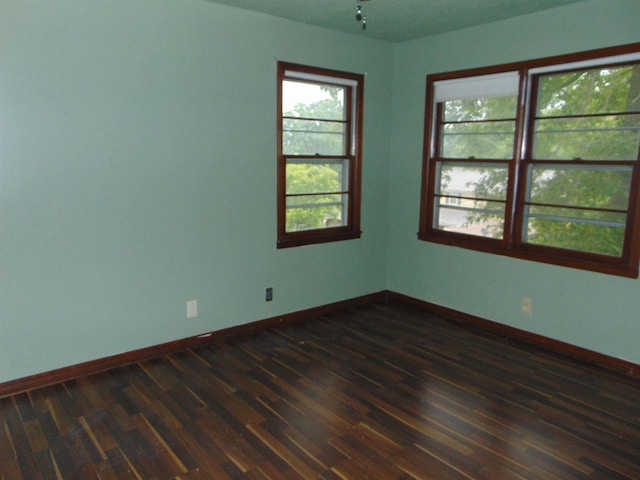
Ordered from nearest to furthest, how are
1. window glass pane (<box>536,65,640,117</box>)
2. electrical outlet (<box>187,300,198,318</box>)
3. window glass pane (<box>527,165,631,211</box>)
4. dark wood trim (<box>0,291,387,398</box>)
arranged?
dark wood trim (<box>0,291,387,398</box>), window glass pane (<box>536,65,640,117</box>), window glass pane (<box>527,165,631,211</box>), electrical outlet (<box>187,300,198,318</box>)

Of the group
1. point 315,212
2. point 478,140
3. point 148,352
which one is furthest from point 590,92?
point 148,352

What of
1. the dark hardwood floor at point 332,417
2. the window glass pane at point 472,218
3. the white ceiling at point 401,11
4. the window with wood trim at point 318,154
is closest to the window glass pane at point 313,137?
the window with wood trim at point 318,154

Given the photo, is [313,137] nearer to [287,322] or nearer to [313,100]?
[313,100]

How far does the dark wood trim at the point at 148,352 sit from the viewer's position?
9.78 feet

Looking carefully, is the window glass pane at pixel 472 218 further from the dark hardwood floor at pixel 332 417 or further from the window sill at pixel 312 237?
the dark hardwood floor at pixel 332 417

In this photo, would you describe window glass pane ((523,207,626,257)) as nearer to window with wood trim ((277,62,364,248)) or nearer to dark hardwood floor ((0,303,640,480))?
dark hardwood floor ((0,303,640,480))

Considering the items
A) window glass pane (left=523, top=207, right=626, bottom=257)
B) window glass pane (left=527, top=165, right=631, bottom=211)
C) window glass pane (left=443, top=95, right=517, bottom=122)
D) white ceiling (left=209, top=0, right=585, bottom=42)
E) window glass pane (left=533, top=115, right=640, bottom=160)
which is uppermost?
white ceiling (left=209, top=0, right=585, bottom=42)

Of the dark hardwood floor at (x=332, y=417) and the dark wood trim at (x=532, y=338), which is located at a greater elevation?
the dark wood trim at (x=532, y=338)

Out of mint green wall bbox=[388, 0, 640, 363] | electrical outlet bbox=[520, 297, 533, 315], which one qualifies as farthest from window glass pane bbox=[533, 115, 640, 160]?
electrical outlet bbox=[520, 297, 533, 315]

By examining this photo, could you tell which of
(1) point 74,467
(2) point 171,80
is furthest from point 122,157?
(1) point 74,467

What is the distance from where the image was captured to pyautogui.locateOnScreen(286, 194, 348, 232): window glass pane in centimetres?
415

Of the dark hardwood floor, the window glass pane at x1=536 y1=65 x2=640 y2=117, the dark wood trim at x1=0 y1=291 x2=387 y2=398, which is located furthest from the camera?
the window glass pane at x1=536 y1=65 x2=640 y2=117

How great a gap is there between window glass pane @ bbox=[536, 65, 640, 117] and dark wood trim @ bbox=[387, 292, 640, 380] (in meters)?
1.69

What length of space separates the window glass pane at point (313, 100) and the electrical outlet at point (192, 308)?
1655 mm
